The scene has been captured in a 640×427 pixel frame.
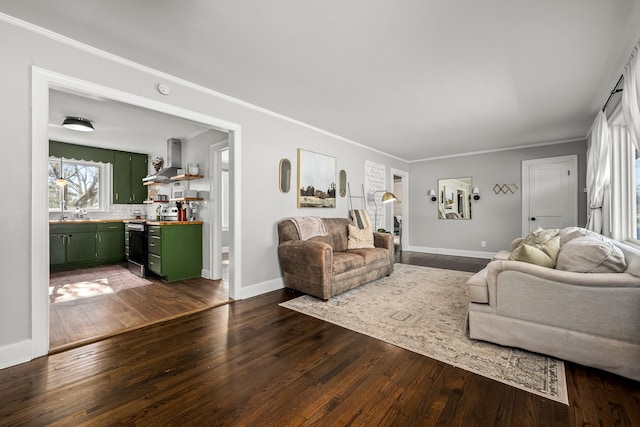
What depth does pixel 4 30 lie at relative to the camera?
196cm

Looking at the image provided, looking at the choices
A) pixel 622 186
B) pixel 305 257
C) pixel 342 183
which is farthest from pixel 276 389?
pixel 622 186

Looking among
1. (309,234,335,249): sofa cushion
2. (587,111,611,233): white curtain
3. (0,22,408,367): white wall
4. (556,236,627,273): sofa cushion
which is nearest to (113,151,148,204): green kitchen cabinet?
(0,22,408,367): white wall

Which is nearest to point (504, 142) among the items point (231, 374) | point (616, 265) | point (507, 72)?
point (507, 72)

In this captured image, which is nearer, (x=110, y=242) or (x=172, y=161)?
(x=172, y=161)

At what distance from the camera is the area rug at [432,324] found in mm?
1833

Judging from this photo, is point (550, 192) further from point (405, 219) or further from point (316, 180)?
point (316, 180)

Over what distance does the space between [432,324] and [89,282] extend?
4838 mm

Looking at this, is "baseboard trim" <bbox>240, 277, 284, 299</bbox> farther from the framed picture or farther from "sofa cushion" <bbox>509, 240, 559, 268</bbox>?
"sofa cushion" <bbox>509, 240, 559, 268</bbox>

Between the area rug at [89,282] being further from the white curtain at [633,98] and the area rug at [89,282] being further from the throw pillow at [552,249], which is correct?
the white curtain at [633,98]

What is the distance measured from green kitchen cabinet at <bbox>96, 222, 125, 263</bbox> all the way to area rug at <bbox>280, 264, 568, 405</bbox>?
15.1ft

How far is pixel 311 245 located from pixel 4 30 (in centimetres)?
307

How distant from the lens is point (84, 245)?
5.31 m

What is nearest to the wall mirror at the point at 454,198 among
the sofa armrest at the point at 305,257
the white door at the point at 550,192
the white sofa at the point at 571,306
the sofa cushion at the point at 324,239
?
the white door at the point at 550,192

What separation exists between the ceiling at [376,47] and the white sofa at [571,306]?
1.66 m
